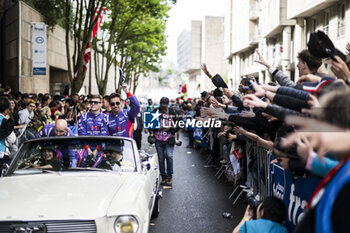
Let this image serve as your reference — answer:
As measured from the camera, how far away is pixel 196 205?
771 cm

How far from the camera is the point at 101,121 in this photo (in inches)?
299

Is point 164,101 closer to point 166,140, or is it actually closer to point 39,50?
point 166,140

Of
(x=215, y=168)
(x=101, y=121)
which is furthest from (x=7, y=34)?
(x=101, y=121)

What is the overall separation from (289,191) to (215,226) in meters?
2.33

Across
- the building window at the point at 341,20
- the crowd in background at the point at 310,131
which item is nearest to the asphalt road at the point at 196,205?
the crowd in background at the point at 310,131

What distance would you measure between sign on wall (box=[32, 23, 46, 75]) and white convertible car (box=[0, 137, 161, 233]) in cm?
1627

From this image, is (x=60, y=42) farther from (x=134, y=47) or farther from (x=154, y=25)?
(x=134, y=47)

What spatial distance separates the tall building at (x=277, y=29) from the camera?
73.6 ft

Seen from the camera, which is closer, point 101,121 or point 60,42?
point 101,121

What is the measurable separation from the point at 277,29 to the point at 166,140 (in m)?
25.8

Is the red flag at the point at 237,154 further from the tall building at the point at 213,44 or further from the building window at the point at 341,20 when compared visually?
the tall building at the point at 213,44

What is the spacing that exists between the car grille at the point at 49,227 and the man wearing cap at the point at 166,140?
556 cm

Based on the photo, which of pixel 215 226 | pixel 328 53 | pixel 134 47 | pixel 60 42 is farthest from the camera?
pixel 134 47

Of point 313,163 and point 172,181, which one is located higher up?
point 313,163
